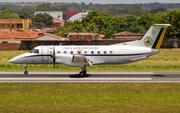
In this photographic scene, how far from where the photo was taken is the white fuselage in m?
30.5

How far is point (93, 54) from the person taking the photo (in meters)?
30.9

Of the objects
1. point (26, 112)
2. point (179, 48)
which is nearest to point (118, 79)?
point (26, 112)

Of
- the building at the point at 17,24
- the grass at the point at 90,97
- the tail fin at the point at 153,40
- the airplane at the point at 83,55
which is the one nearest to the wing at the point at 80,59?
the airplane at the point at 83,55

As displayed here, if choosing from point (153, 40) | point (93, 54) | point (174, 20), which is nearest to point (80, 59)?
point (93, 54)

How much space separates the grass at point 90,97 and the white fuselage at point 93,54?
606 centimetres

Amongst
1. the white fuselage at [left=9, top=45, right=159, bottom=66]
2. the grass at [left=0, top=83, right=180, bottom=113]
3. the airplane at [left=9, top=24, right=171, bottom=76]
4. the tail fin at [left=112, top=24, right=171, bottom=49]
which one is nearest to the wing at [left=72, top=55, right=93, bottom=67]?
the airplane at [left=9, top=24, right=171, bottom=76]

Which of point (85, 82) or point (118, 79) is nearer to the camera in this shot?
point (85, 82)

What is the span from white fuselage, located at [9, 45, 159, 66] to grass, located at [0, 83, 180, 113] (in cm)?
606

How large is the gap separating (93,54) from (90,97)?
11.1 m

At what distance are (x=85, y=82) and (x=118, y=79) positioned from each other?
3.72 meters

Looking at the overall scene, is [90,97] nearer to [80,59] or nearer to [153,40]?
[80,59]

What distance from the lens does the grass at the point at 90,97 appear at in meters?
17.2

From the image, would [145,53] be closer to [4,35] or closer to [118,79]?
[118,79]

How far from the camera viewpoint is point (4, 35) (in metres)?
90.9
